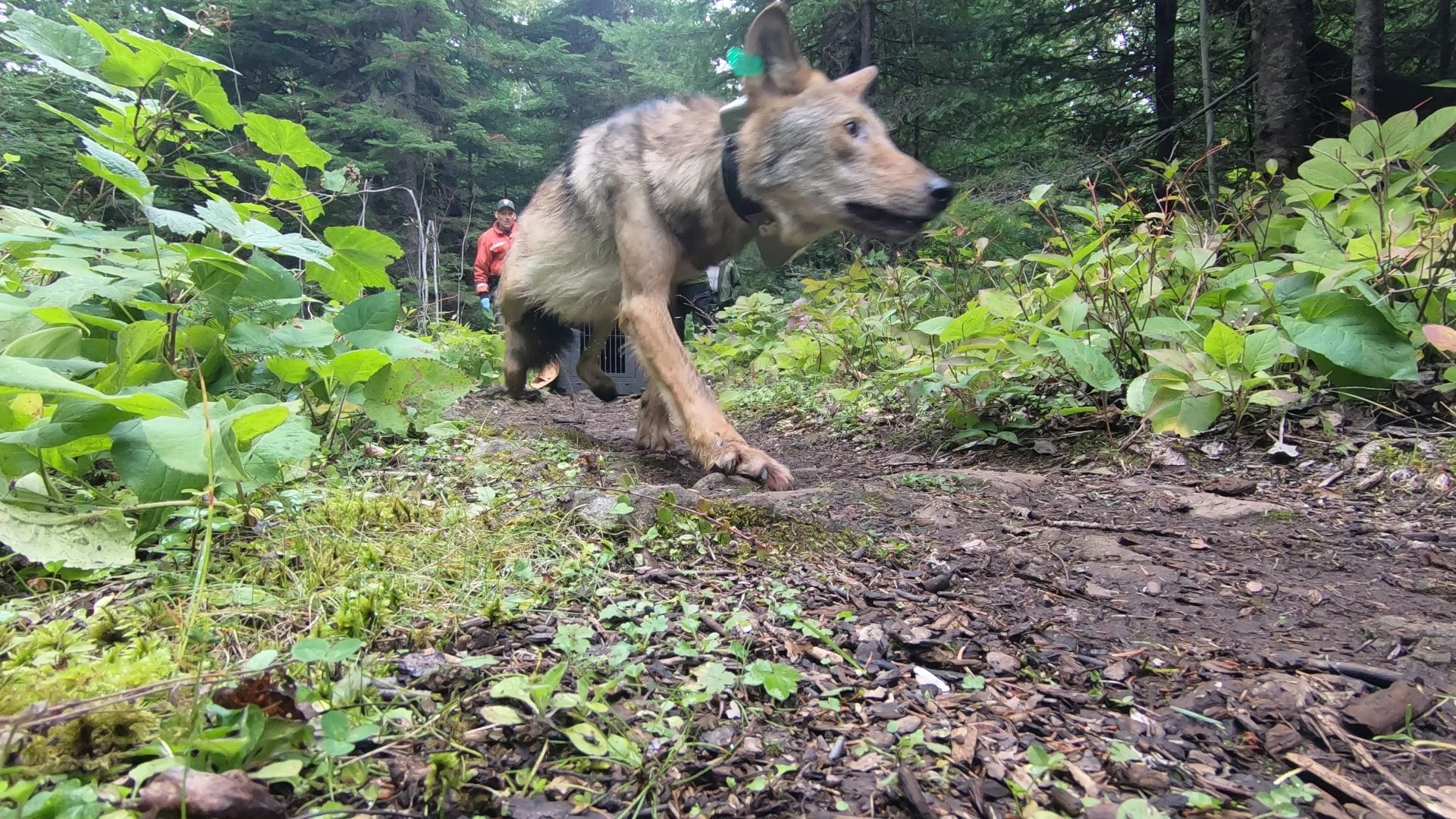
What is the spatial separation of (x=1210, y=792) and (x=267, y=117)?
10.7ft

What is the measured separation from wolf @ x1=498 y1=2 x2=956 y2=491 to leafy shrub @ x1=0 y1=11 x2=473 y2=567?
0.97m

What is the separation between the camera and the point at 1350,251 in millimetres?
3016

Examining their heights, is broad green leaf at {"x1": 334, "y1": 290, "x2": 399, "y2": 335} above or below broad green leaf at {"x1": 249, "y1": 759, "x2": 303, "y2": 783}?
above

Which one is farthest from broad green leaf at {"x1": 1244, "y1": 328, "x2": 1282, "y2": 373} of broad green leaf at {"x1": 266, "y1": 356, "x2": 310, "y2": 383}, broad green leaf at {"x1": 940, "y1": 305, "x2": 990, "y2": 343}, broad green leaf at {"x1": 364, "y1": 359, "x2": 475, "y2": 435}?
broad green leaf at {"x1": 266, "y1": 356, "x2": 310, "y2": 383}

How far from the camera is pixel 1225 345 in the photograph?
285 cm

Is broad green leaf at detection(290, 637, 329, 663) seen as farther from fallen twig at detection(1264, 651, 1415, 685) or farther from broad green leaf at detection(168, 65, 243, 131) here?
broad green leaf at detection(168, 65, 243, 131)

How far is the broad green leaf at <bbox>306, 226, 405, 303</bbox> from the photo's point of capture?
2572mm

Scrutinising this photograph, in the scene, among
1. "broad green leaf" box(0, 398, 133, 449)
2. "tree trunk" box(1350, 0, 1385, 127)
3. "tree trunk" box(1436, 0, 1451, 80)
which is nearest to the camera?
"broad green leaf" box(0, 398, 133, 449)

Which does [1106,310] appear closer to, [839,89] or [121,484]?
[839,89]

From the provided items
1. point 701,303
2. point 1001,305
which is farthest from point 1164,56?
point 1001,305

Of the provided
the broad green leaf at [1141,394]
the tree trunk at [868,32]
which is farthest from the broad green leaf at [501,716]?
the tree trunk at [868,32]

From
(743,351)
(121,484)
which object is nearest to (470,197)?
(743,351)

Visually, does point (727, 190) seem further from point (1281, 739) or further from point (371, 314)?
point (1281, 739)

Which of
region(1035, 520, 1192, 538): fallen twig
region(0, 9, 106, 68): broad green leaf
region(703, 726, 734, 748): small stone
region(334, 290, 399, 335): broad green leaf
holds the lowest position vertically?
region(1035, 520, 1192, 538): fallen twig
